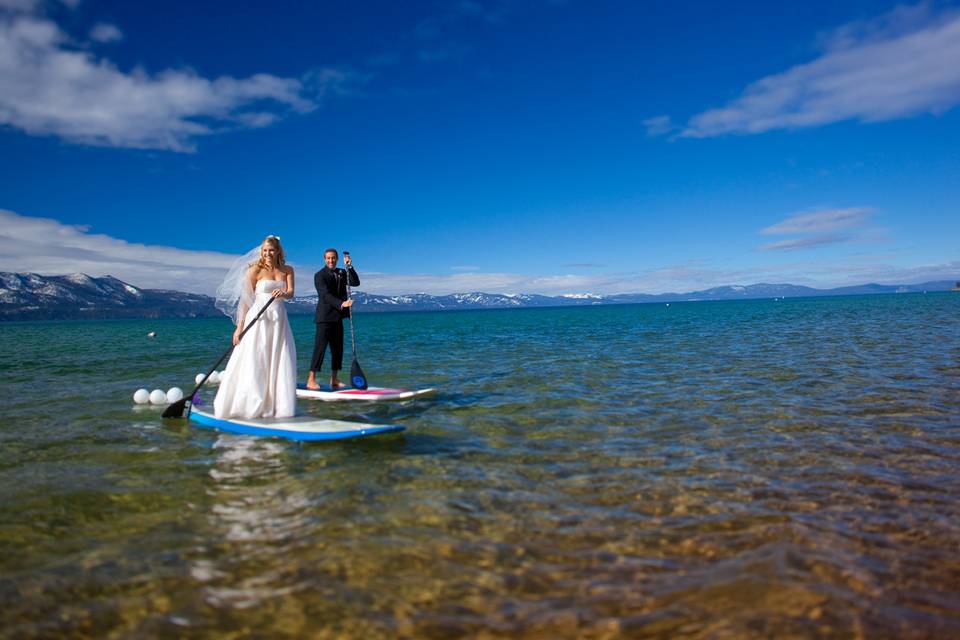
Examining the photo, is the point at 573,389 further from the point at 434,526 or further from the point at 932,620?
the point at 932,620

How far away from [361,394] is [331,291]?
8.60ft

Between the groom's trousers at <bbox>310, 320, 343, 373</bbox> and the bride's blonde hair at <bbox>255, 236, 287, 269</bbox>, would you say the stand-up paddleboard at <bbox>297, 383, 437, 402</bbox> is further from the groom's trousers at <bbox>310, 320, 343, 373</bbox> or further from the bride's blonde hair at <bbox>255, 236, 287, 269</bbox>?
the bride's blonde hair at <bbox>255, 236, 287, 269</bbox>

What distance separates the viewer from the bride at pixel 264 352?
9.91 metres

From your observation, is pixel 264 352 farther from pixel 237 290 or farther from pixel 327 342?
pixel 327 342

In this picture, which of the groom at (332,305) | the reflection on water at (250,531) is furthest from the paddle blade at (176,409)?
the reflection on water at (250,531)

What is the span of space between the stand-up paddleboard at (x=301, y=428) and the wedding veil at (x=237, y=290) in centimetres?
187

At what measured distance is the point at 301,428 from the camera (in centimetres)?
921

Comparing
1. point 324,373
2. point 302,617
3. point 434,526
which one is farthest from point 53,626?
point 324,373

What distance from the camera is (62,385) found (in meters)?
18.4

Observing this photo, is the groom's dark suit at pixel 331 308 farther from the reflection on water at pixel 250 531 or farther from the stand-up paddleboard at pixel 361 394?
the reflection on water at pixel 250 531

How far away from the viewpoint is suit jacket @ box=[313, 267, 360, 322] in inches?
534

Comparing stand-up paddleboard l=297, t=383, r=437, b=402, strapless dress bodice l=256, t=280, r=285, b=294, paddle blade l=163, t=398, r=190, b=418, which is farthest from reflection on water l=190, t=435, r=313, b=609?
stand-up paddleboard l=297, t=383, r=437, b=402

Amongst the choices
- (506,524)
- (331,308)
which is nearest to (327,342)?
(331,308)

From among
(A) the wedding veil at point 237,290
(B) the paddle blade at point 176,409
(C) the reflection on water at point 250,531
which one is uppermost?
(A) the wedding veil at point 237,290
